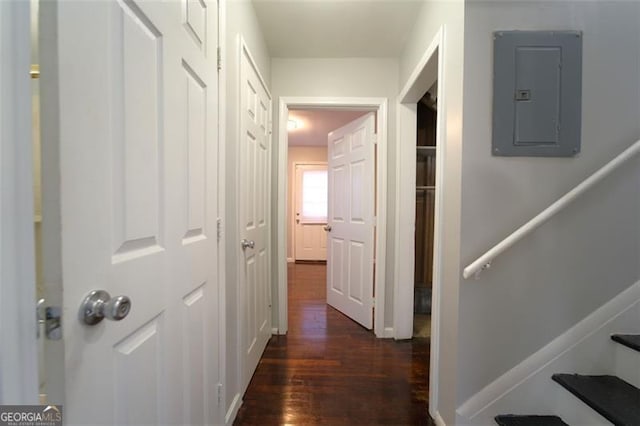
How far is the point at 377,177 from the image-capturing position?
2.53m

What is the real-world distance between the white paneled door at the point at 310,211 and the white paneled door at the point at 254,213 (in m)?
3.36

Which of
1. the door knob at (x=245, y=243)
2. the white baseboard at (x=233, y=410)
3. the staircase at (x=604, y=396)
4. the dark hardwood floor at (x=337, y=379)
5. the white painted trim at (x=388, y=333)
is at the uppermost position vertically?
the door knob at (x=245, y=243)

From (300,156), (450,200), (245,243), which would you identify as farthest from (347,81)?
(300,156)

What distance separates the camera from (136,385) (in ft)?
2.27

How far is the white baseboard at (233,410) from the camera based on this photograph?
54.2 inches

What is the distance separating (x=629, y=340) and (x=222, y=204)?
1910 mm

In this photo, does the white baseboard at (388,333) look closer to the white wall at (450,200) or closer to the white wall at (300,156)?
the white wall at (450,200)

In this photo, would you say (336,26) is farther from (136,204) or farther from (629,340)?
(629,340)

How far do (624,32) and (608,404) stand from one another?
1.59 meters

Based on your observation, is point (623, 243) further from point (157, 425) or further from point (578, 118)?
point (157, 425)

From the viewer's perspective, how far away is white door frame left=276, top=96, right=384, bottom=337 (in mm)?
2473

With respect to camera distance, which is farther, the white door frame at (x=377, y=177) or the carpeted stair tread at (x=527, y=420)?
the white door frame at (x=377, y=177)

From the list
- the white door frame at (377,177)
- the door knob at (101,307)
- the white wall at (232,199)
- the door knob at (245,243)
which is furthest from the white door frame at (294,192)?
the door knob at (101,307)

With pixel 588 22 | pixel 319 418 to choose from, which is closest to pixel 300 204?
pixel 319 418
